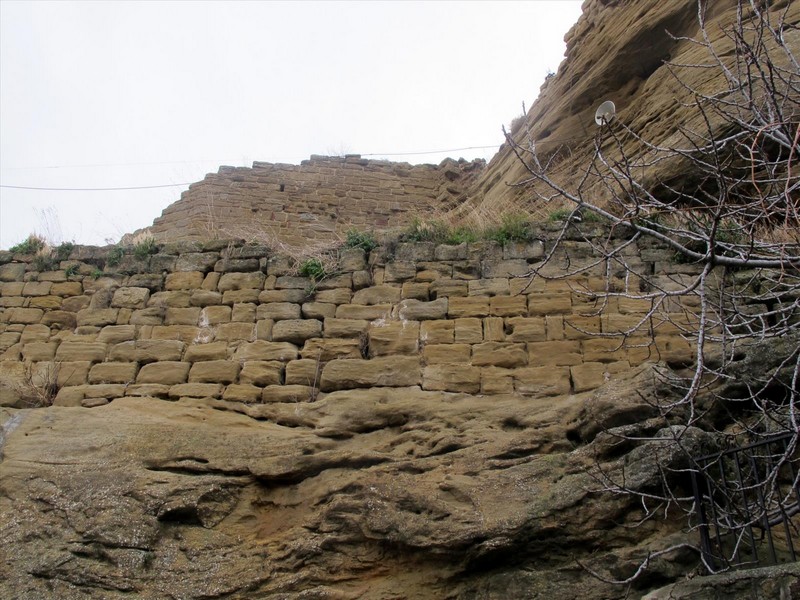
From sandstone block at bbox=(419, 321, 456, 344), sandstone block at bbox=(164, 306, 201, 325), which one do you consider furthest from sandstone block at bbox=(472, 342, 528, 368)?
sandstone block at bbox=(164, 306, 201, 325)

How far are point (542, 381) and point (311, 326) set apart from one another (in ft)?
6.33

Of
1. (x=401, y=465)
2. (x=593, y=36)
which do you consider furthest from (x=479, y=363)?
(x=593, y=36)

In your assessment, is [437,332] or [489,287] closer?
[437,332]

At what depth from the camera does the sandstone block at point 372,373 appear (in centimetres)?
616

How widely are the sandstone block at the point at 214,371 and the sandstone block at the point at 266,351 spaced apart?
0.10 m

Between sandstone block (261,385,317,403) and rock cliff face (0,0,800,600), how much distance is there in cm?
2

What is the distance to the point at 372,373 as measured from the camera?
622 cm

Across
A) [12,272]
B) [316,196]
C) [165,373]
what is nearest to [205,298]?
[165,373]

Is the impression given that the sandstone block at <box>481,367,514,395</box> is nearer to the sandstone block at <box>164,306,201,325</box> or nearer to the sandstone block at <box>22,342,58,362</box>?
the sandstone block at <box>164,306,201,325</box>

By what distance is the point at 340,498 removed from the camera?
5.14 meters

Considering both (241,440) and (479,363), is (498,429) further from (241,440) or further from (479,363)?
(241,440)

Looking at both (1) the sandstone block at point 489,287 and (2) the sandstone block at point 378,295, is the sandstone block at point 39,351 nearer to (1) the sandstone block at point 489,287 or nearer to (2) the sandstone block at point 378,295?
(2) the sandstone block at point 378,295

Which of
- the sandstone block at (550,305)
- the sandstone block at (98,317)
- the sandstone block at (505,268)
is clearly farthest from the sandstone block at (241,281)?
the sandstone block at (550,305)

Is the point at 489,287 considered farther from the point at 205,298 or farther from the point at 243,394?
the point at 205,298
